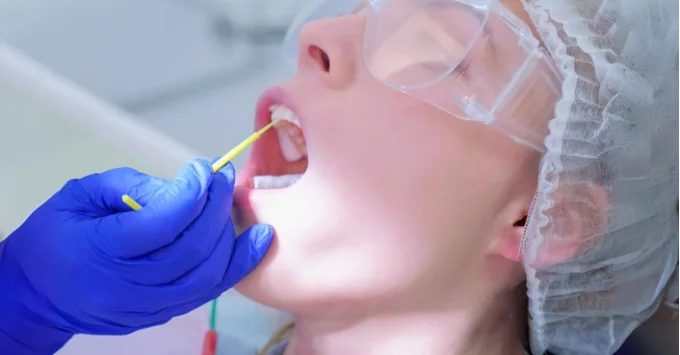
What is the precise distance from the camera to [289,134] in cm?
119

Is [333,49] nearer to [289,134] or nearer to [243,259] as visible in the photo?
[289,134]

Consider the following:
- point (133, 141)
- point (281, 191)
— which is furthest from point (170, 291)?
point (133, 141)

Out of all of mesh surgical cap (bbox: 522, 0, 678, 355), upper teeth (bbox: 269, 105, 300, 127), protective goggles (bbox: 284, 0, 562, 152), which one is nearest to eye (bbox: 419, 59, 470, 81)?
protective goggles (bbox: 284, 0, 562, 152)

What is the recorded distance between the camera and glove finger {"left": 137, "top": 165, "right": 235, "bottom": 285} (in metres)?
1.00

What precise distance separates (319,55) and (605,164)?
0.40 metres

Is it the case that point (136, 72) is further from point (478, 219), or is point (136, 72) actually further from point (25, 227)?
point (478, 219)

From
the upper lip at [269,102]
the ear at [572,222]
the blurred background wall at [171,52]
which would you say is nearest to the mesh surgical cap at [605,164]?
the ear at [572,222]

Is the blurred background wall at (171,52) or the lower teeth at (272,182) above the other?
the lower teeth at (272,182)

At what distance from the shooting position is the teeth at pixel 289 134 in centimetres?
113

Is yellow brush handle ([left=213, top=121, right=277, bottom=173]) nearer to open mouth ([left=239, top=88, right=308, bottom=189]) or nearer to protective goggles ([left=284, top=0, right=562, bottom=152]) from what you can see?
open mouth ([left=239, top=88, right=308, bottom=189])

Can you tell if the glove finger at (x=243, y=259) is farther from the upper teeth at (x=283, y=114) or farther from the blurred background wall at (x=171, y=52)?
the blurred background wall at (x=171, y=52)

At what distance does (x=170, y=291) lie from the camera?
1021 mm

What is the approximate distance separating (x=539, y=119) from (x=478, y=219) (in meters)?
0.15

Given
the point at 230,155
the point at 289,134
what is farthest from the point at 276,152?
the point at 230,155
